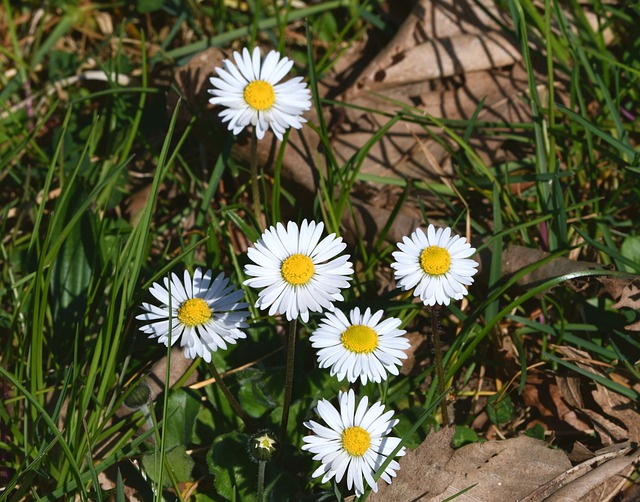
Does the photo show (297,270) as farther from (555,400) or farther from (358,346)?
(555,400)

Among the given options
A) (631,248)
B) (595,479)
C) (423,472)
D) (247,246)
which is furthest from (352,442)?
(631,248)

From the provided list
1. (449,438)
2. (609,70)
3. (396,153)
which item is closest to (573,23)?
(609,70)

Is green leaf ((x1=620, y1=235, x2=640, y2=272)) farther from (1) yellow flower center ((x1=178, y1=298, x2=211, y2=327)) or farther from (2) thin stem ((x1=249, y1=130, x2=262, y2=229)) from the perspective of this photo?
(1) yellow flower center ((x1=178, y1=298, x2=211, y2=327))

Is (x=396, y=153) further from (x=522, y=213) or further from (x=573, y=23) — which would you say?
(x=573, y=23)

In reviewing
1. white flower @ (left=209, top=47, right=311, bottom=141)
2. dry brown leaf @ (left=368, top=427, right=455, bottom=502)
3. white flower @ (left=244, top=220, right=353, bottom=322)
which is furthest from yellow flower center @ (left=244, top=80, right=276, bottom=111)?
dry brown leaf @ (left=368, top=427, right=455, bottom=502)

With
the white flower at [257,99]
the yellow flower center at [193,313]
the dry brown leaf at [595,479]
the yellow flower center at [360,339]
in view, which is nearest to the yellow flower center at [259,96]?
the white flower at [257,99]

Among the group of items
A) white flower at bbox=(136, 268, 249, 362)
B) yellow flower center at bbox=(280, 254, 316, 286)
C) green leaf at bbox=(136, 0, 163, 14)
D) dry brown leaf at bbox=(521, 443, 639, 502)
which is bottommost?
dry brown leaf at bbox=(521, 443, 639, 502)
